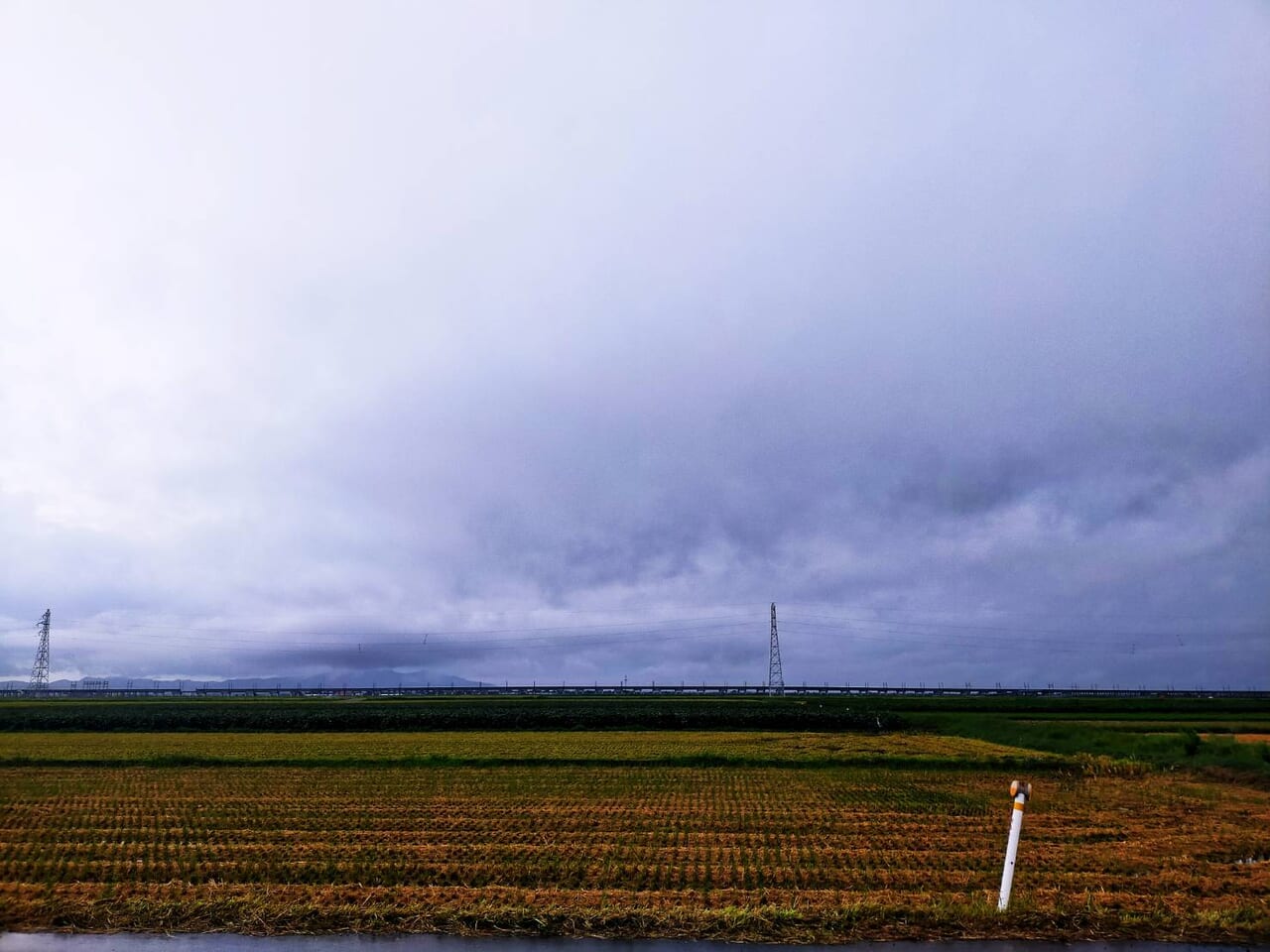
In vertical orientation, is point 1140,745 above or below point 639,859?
below

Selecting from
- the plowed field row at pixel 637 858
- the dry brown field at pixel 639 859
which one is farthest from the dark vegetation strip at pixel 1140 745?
the plowed field row at pixel 637 858

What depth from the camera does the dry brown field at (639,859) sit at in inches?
346

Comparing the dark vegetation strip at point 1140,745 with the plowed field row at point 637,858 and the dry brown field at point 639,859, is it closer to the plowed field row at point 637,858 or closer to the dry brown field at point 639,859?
the dry brown field at point 639,859

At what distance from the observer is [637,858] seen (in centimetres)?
1234

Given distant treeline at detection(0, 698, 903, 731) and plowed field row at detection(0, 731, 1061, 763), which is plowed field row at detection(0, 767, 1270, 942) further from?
distant treeline at detection(0, 698, 903, 731)

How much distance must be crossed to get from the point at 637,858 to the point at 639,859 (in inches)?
2.8

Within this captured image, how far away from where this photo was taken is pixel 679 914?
346 inches

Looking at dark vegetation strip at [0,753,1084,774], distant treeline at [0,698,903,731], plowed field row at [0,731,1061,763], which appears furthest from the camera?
distant treeline at [0,698,903,731]

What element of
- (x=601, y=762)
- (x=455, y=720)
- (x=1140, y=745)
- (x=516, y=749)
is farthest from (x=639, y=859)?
(x=455, y=720)

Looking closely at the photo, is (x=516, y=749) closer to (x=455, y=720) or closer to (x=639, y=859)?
(x=639, y=859)

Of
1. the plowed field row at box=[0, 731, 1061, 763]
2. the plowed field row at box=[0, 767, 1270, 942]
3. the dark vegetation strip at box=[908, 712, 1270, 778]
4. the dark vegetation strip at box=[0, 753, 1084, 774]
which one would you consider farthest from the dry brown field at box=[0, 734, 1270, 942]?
the plowed field row at box=[0, 731, 1061, 763]

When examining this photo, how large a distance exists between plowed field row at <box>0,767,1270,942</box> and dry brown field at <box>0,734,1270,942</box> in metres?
0.05

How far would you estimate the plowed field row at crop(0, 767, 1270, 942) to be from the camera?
884cm

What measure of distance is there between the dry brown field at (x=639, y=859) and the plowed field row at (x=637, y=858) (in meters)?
0.05
